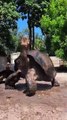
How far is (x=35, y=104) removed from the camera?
7.75m

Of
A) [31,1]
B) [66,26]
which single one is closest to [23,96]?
[66,26]

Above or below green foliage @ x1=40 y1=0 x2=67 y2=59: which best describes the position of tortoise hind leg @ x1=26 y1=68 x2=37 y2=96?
above

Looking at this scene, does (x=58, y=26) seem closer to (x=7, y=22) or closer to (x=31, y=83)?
(x=7, y=22)

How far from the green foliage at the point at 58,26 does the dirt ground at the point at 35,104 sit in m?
14.6

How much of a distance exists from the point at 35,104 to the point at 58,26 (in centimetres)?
1634

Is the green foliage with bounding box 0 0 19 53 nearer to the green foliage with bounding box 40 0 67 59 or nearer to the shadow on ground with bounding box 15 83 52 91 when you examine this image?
the green foliage with bounding box 40 0 67 59

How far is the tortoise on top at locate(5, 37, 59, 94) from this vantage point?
27.3ft

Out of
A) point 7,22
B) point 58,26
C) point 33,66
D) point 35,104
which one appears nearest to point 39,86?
point 33,66

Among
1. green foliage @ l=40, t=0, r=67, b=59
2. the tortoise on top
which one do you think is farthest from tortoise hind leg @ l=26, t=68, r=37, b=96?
green foliage @ l=40, t=0, r=67, b=59

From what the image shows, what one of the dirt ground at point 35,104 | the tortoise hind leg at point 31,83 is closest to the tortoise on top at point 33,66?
the tortoise hind leg at point 31,83

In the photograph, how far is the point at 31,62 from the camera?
847cm

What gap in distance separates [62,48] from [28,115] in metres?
16.2

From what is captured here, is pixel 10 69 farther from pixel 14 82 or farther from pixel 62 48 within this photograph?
pixel 62 48

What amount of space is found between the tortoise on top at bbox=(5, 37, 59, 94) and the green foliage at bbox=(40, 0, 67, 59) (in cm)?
1456
